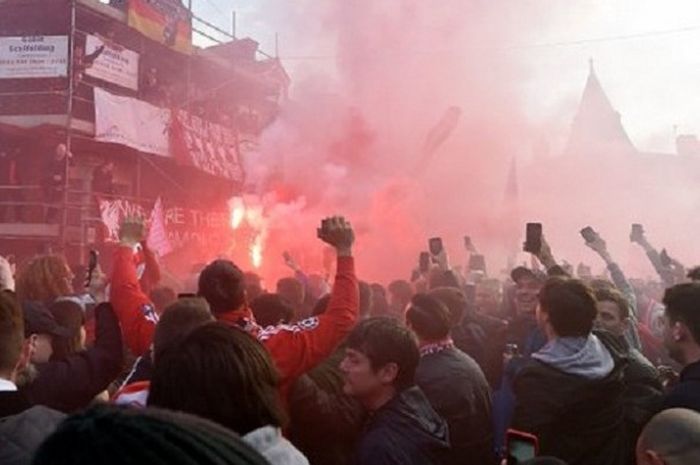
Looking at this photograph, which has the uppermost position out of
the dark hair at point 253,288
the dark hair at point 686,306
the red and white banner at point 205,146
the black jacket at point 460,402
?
the red and white banner at point 205,146

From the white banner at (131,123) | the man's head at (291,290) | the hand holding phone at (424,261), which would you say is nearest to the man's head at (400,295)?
the man's head at (291,290)

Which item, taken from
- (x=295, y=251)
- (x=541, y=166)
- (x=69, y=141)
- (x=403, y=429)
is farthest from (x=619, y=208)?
(x=403, y=429)

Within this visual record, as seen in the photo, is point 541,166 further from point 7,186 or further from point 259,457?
point 259,457

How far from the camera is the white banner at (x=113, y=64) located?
1972 cm

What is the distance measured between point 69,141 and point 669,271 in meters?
15.8

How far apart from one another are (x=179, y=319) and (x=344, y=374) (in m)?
0.86

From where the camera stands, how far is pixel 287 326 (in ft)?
11.8

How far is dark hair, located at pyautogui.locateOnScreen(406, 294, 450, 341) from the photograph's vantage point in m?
Result: 4.19

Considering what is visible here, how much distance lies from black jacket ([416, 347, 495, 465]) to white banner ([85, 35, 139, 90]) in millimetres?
18021

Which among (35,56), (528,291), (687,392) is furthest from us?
(35,56)

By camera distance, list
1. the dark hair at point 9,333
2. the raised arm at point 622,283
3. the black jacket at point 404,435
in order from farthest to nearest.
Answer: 1. the raised arm at point 622,283
2. the black jacket at point 404,435
3. the dark hair at point 9,333

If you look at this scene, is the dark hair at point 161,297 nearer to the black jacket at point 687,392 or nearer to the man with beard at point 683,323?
the man with beard at point 683,323

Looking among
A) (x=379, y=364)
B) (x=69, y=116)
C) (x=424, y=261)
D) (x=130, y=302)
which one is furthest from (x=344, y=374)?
(x=69, y=116)

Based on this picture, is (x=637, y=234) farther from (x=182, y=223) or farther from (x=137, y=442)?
(x=182, y=223)
